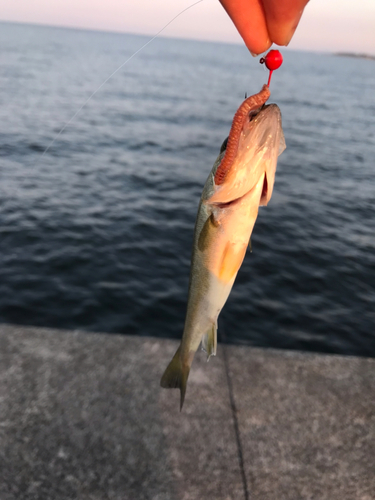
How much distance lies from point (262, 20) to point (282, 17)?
107 mm

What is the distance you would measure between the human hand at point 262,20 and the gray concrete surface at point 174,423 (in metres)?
2.67

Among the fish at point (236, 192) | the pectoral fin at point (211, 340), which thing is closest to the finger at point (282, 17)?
the fish at point (236, 192)

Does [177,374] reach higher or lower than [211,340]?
lower

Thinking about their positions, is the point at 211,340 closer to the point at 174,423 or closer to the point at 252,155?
the point at 252,155

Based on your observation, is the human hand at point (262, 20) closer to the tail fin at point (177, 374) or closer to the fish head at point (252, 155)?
the fish head at point (252, 155)

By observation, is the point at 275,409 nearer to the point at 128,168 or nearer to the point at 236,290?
the point at 236,290

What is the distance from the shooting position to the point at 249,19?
188 cm

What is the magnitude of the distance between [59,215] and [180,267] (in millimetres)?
4272

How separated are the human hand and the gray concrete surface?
2671mm

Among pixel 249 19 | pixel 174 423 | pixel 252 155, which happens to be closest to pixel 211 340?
pixel 252 155

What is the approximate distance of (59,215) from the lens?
1212cm

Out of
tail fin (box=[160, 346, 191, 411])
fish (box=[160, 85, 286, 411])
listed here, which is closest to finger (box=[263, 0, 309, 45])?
fish (box=[160, 85, 286, 411])

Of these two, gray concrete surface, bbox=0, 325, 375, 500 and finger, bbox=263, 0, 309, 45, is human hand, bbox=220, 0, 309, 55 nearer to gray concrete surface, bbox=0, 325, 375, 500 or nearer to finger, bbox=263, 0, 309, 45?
finger, bbox=263, 0, 309, 45

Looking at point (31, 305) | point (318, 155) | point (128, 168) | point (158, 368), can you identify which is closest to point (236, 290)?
point (31, 305)
